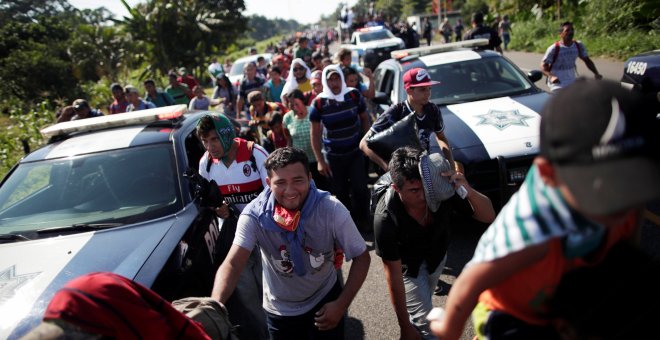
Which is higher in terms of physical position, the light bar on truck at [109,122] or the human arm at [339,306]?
the light bar on truck at [109,122]

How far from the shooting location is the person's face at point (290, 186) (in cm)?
236

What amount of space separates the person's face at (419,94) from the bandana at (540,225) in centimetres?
286

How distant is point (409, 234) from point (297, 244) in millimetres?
657

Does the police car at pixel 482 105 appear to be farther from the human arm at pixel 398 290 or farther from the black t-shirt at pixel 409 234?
the human arm at pixel 398 290

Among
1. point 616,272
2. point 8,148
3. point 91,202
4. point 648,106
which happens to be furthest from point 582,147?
point 8,148

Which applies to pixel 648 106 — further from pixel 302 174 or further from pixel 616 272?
pixel 302 174

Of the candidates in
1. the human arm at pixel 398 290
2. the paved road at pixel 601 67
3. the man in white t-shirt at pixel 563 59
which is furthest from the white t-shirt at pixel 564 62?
the human arm at pixel 398 290

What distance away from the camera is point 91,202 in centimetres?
361

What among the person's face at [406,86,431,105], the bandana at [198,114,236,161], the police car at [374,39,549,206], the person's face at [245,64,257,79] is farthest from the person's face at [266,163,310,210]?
the person's face at [245,64,257,79]

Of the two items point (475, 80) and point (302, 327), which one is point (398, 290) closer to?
point (302, 327)

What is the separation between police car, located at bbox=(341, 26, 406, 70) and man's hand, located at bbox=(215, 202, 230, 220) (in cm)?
1268

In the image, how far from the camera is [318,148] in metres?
5.27

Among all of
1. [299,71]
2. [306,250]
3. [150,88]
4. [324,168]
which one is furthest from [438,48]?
[150,88]

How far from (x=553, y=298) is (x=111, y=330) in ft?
4.05
